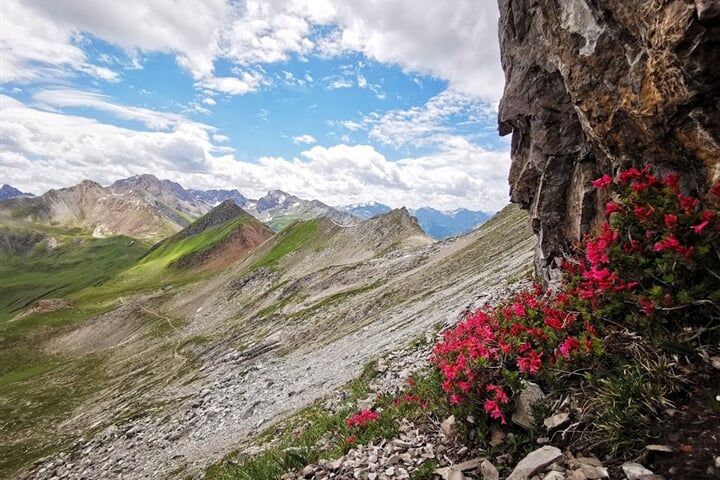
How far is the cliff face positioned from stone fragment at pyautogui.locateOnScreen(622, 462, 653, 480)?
511 cm

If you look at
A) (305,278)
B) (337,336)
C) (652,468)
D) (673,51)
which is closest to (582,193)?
(673,51)

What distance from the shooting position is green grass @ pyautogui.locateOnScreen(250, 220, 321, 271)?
108750 mm

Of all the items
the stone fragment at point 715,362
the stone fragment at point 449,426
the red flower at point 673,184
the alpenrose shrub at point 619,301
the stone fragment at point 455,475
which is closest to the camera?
the stone fragment at point 715,362

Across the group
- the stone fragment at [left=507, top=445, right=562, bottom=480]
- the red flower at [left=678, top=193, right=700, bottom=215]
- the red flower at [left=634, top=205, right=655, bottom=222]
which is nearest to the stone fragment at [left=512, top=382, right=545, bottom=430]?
the stone fragment at [left=507, top=445, right=562, bottom=480]

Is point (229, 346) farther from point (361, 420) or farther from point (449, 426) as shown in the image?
point (449, 426)

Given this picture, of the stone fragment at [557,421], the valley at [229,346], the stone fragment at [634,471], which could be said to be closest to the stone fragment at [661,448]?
the stone fragment at [634,471]

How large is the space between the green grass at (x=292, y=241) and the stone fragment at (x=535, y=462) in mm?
97858

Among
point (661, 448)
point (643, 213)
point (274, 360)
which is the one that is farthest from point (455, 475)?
point (274, 360)

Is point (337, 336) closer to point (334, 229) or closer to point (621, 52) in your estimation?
point (621, 52)

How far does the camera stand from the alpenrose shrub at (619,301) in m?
6.93

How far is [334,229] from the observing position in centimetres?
11175

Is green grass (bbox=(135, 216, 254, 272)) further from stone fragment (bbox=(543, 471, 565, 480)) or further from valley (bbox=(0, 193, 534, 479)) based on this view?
stone fragment (bbox=(543, 471, 565, 480))

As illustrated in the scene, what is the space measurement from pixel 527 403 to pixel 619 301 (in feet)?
8.98

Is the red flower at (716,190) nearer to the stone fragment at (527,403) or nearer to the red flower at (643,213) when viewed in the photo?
the red flower at (643,213)
